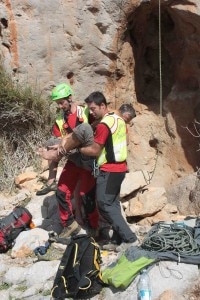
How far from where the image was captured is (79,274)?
15.6 feet

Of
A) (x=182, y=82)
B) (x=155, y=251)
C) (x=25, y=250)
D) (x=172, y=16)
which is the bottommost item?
(x=25, y=250)

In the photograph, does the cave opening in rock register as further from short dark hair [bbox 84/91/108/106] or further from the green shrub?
short dark hair [bbox 84/91/108/106]

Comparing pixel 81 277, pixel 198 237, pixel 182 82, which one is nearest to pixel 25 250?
pixel 81 277

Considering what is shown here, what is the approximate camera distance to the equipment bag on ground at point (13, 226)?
5.98 metres

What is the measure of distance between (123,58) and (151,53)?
78cm

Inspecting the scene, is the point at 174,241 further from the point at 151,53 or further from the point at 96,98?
the point at 151,53

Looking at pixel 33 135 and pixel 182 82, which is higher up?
pixel 182 82

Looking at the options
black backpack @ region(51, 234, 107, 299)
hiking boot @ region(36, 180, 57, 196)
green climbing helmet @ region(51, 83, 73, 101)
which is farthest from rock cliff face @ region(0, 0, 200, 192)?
black backpack @ region(51, 234, 107, 299)

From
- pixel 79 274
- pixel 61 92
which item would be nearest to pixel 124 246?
pixel 79 274

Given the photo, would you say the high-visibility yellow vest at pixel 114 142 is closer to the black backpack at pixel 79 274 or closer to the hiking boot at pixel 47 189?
the black backpack at pixel 79 274

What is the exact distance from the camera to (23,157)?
802 cm

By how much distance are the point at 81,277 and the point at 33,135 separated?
372 cm

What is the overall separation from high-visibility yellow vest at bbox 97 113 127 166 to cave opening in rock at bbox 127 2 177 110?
9.47 feet

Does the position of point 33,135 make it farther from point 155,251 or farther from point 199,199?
point 155,251
